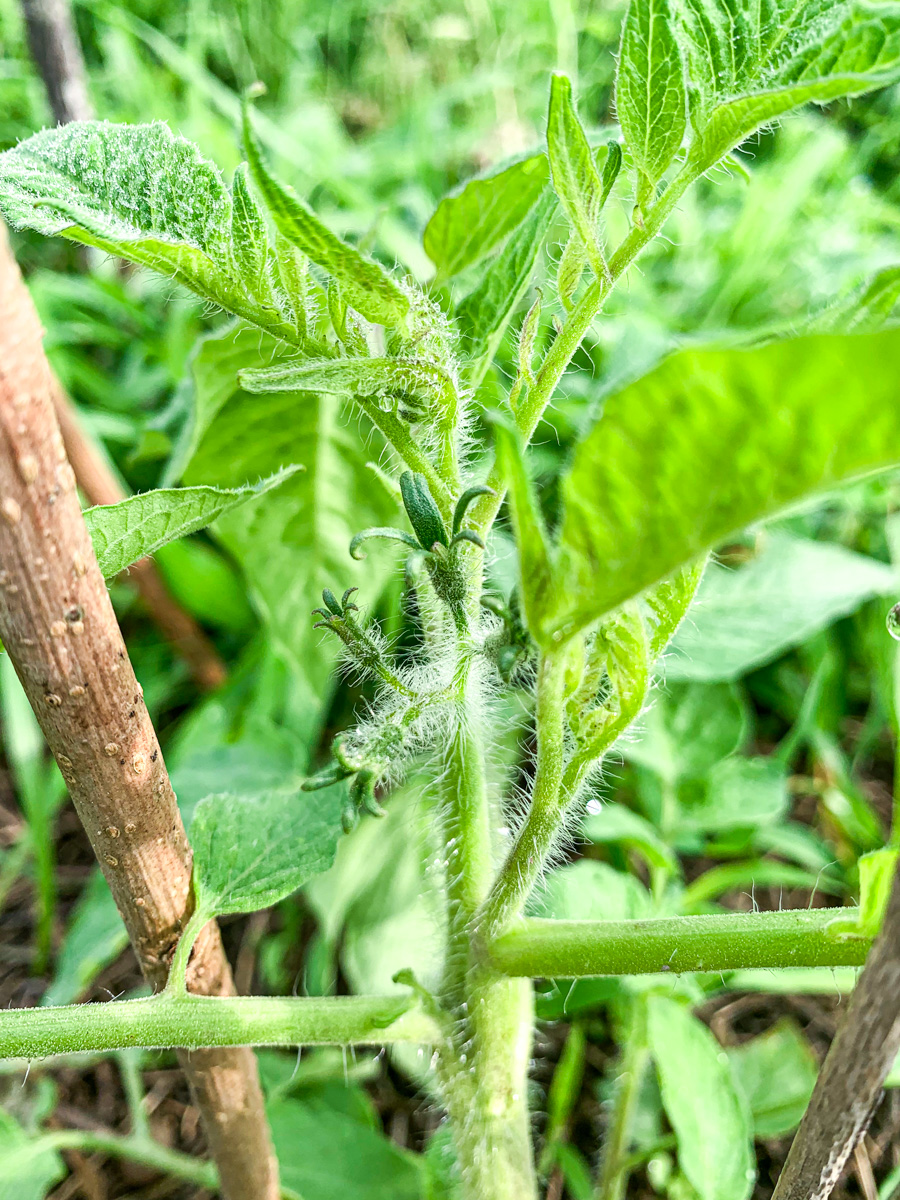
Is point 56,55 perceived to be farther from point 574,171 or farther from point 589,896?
point 589,896

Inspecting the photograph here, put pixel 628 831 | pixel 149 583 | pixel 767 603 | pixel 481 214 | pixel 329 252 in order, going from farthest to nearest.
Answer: pixel 149 583
pixel 767 603
pixel 628 831
pixel 481 214
pixel 329 252

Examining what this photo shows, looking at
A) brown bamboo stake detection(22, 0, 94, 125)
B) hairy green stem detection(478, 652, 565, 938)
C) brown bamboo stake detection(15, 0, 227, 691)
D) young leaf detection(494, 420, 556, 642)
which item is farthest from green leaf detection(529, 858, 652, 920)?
brown bamboo stake detection(22, 0, 94, 125)

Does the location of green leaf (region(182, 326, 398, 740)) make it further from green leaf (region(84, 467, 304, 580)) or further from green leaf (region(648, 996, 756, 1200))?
green leaf (region(648, 996, 756, 1200))

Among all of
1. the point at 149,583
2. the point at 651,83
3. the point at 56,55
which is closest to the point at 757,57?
the point at 651,83

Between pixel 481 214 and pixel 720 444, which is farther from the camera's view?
pixel 481 214

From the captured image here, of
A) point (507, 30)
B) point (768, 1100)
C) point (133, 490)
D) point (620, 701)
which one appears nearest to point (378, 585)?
point (620, 701)

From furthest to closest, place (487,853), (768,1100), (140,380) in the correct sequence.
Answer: (140,380)
(768,1100)
(487,853)

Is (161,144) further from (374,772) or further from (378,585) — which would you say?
(378,585)
